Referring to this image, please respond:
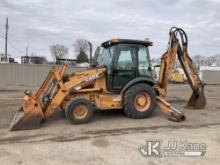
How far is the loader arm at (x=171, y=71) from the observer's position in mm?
9461

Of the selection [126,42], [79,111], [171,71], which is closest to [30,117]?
[79,111]

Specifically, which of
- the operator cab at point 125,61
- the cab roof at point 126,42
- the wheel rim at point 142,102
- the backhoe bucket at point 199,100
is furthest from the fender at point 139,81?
the backhoe bucket at point 199,100

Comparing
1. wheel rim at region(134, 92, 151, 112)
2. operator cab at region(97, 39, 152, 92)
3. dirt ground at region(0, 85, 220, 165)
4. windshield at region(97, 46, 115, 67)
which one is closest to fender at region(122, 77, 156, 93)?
operator cab at region(97, 39, 152, 92)

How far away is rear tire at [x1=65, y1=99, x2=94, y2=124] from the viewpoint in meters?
8.27

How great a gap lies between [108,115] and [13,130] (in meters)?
3.21

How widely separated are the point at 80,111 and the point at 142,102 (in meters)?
1.93

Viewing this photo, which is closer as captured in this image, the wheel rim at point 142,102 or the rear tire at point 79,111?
the rear tire at point 79,111

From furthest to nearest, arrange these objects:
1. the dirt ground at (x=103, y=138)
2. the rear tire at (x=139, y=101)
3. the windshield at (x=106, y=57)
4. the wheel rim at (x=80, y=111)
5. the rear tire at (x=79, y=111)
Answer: the windshield at (x=106, y=57)
the rear tire at (x=139, y=101)
the wheel rim at (x=80, y=111)
the rear tire at (x=79, y=111)
the dirt ground at (x=103, y=138)

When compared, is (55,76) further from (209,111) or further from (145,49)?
(209,111)

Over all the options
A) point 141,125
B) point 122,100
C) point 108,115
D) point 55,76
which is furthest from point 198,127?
point 55,76

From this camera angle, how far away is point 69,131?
763 centimetres

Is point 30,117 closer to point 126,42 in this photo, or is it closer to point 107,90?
point 107,90

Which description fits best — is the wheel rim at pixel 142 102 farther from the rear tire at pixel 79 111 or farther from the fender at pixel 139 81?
the rear tire at pixel 79 111

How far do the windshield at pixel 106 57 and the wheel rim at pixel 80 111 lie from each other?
5.21 feet
